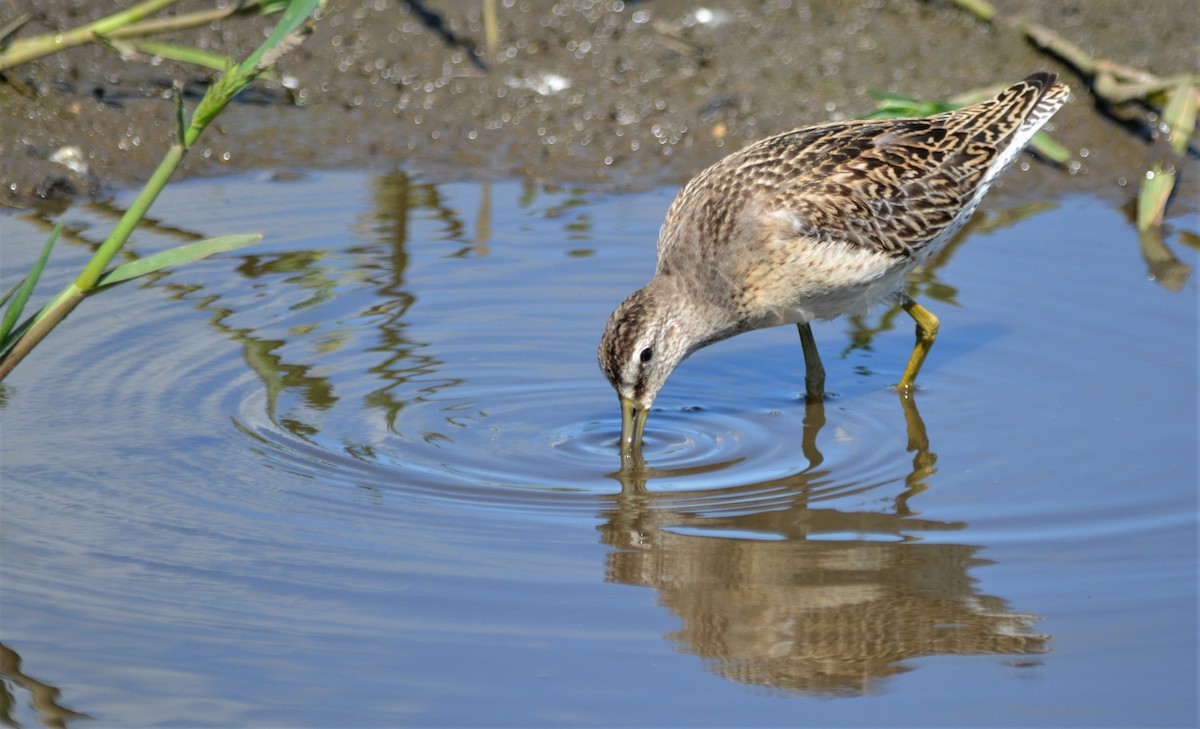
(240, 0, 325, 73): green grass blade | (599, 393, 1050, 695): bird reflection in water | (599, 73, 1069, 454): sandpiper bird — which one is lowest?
(599, 393, 1050, 695): bird reflection in water

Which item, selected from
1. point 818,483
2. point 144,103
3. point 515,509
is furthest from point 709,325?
point 144,103

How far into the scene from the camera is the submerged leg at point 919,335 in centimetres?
628

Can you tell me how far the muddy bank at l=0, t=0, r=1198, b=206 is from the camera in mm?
8508

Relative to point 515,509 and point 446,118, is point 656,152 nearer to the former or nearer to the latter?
point 446,118

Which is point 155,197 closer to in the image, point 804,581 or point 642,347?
point 804,581

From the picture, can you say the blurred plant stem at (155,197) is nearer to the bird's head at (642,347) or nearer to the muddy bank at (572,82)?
the bird's head at (642,347)

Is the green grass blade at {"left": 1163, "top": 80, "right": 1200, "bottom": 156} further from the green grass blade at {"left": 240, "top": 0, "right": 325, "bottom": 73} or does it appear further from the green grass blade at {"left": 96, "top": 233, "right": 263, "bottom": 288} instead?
the green grass blade at {"left": 96, "top": 233, "right": 263, "bottom": 288}

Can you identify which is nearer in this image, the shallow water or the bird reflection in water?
the shallow water

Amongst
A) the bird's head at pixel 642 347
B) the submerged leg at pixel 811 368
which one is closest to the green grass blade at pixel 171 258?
the bird's head at pixel 642 347

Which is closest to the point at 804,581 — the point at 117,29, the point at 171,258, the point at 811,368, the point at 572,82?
the point at 811,368

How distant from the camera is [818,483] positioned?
517 cm

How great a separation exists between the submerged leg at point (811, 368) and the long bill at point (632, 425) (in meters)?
0.81

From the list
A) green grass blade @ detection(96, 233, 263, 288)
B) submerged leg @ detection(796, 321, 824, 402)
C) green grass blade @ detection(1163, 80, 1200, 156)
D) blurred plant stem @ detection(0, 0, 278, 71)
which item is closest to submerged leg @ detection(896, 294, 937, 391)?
submerged leg @ detection(796, 321, 824, 402)

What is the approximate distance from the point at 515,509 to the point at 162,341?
212 cm
